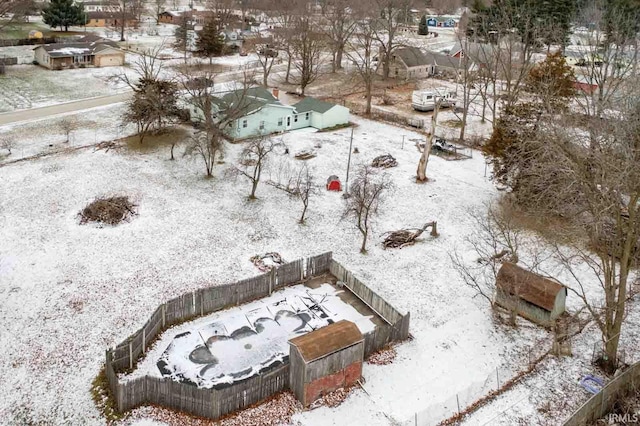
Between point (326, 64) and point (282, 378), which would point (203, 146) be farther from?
point (326, 64)

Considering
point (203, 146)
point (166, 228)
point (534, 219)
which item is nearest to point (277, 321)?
point (166, 228)

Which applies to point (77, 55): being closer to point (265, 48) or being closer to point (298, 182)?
point (265, 48)

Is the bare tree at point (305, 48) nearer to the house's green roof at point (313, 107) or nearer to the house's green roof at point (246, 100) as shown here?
the house's green roof at point (313, 107)

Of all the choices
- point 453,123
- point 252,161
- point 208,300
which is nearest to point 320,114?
point 252,161

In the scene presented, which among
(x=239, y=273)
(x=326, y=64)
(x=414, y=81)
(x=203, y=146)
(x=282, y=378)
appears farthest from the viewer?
(x=326, y=64)

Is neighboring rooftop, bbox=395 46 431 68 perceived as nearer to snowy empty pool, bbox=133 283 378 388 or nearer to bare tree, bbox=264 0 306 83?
bare tree, bbox=264 0 306 83

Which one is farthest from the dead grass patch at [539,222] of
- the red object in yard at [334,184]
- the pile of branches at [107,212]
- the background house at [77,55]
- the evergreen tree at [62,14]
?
the evergreen tree at [62,14]
